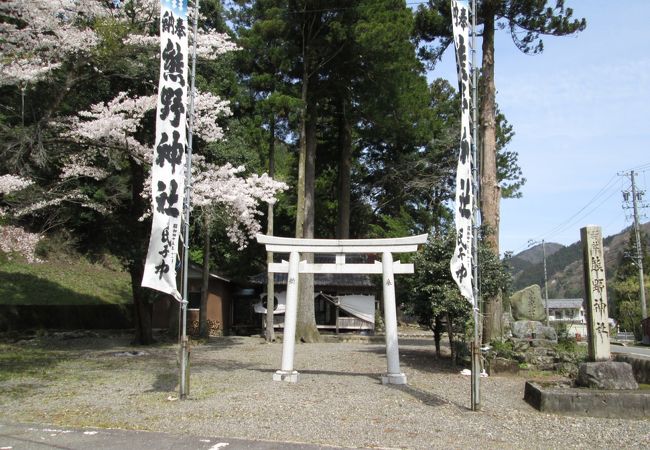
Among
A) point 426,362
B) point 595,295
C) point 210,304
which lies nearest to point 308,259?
point 426,362

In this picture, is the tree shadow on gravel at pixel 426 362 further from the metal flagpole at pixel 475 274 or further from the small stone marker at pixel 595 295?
the metal flagpole at pixel 475 274

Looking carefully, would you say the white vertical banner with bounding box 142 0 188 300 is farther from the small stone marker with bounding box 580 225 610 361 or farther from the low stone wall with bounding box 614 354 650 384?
the low stone wall with bounding box 614 354 650 384

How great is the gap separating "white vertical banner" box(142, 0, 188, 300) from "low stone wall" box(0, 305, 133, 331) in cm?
1641

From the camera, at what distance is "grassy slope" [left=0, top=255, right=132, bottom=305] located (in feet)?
80.8

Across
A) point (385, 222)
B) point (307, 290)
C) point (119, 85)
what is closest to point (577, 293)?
point (385, 222)

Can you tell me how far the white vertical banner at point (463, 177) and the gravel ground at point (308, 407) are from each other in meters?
1.90

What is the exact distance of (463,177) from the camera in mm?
8234

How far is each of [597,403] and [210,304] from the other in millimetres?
22521

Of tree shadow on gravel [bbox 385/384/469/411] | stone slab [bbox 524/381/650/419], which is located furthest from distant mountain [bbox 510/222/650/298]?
stone slab [bbox 524/381/650/419]

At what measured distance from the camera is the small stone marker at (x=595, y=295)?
9.83 meters

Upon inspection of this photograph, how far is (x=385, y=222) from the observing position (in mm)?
30469

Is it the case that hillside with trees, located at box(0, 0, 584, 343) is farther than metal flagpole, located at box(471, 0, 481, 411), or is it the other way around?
hillside with trees, located at box(0, 0, 584, 343)

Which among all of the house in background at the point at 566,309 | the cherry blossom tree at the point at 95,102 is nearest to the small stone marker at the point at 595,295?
the cherry blossom tree at the point at 95,102

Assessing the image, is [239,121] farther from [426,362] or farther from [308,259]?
[426,362]
